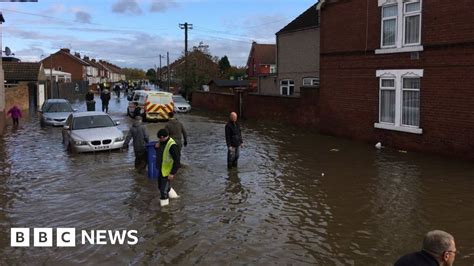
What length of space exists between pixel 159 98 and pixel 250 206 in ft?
62.7

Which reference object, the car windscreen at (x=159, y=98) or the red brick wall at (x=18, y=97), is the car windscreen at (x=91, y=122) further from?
the red brick wall at (x=18, y=97)

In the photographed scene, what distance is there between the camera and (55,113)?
25250 mm

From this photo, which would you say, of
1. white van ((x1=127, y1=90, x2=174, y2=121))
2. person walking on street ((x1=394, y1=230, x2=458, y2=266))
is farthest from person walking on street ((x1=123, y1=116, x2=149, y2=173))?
white van ((x1=127, y1=90, x2=174, y2=121))

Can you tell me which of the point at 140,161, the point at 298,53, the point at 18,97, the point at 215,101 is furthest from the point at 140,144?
the point at 215,101

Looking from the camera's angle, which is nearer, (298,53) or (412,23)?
(412,23)

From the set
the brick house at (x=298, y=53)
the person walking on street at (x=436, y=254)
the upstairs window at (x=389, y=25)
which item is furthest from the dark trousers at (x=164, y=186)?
the brick house at (x=298, y=53)

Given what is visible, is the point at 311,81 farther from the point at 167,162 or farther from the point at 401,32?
the point at 167,162

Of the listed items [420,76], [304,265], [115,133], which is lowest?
[304,265]

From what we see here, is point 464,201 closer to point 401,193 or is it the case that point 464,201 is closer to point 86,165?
point 401,193

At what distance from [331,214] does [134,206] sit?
12.0 ft

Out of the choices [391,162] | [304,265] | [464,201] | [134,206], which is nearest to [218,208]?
[134,206]

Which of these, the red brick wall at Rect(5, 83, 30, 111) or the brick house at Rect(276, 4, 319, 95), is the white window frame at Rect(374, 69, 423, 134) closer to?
the brick house at Rect(276, 4, 319, 95)

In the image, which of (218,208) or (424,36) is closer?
(218,208)

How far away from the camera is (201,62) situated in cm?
6756
